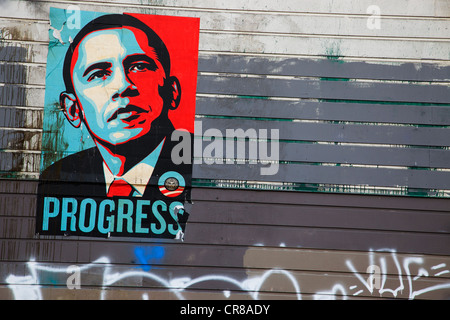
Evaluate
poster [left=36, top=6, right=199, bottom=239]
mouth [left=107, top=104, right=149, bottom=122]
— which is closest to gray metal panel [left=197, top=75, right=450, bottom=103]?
poster [left=36, top=6, right=199, bottom=239]

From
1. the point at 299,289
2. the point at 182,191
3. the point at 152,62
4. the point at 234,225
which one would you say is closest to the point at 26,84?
the point at 152,62

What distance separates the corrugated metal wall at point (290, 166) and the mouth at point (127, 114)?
2.30 ft

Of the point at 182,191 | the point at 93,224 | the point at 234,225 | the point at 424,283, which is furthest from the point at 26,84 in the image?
the point at 424,283

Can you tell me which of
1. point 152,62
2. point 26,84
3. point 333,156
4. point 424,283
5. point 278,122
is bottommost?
point 424,283

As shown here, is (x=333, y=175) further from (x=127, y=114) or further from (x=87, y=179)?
(x=87, y=179)

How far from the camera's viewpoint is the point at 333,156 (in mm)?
4754

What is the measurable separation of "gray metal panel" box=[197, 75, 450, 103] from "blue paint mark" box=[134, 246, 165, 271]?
180cm

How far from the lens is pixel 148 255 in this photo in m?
4.65

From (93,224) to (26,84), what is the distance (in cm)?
170

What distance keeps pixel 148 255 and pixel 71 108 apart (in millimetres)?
1817

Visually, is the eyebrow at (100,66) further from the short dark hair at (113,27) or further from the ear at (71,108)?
the ear at (71,108)

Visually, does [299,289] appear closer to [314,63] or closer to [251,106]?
[251,106]

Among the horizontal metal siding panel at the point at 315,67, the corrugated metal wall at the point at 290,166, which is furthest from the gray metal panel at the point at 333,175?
the horizontal metal siding panel at the point at 315,67
